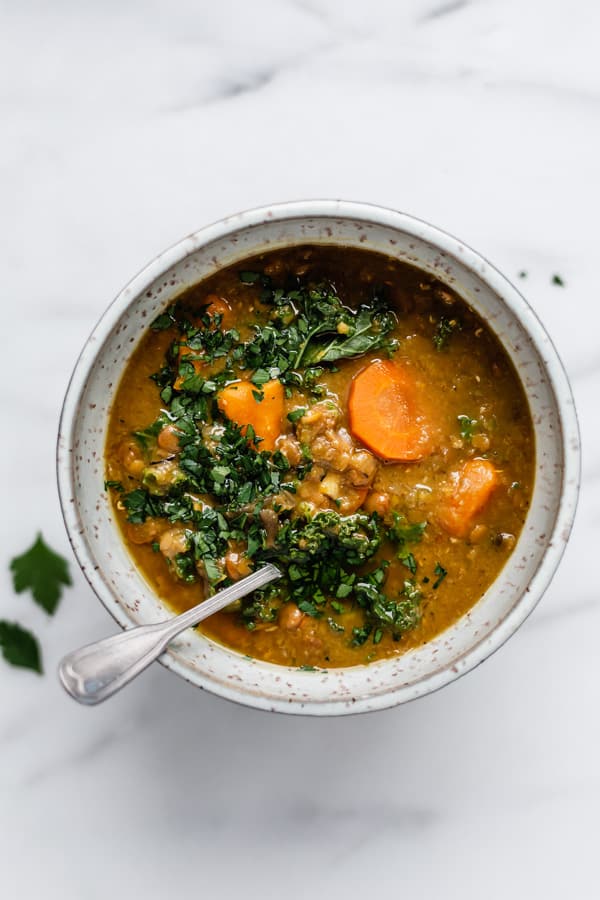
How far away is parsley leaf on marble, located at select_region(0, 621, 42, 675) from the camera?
3408 millimetres

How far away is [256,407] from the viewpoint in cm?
295

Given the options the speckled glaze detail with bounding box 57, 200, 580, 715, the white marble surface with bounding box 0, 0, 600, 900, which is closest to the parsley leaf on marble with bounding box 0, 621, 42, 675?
the white marble surface with bounding box 0, 0, 600, 900

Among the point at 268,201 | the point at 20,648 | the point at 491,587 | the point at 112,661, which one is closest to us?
the point at 112,661

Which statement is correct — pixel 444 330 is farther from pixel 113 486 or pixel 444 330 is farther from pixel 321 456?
pixel 113 486

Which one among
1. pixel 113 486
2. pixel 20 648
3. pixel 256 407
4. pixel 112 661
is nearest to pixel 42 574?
pixel 20 648

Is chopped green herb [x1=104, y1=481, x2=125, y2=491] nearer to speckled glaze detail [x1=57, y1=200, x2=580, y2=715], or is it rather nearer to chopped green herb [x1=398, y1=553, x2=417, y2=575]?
speckled glaze detail [x1=57, y1=200, x2=580, y2=715]

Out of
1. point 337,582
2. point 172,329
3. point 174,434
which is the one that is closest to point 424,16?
point 172,329

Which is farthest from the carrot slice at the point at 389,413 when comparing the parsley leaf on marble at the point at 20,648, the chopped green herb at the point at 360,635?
the parsley leaf on marble at the point at 20,648

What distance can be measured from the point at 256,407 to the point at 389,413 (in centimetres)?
40

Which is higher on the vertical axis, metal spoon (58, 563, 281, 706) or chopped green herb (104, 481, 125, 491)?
chopped green herb (104, 481, 125, 491)

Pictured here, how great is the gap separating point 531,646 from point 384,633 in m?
0.65

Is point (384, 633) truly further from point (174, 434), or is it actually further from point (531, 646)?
point (174, 434)

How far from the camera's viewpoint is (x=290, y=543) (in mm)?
2918

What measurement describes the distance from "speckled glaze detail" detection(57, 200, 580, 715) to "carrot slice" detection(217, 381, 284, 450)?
0.33 meters
